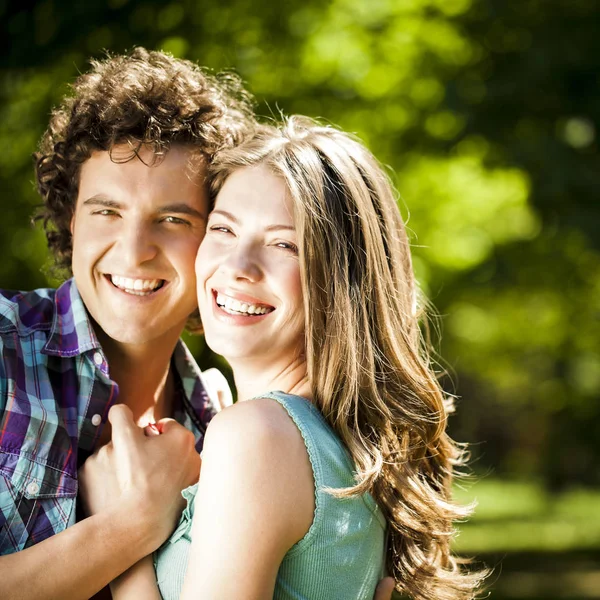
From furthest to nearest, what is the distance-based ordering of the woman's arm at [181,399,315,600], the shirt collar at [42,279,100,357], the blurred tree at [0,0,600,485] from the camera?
1. the blurred tree at [0,0,600,485]
2. the shirt collar at [42,279,100,357]
3. the woman's arm at [181,399,315,600]

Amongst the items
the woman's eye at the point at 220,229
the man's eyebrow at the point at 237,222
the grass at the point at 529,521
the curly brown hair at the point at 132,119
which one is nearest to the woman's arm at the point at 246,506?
the man's eyebrow at the point at 237,222

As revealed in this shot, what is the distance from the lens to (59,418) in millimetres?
2986

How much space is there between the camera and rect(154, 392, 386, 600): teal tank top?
247 cm

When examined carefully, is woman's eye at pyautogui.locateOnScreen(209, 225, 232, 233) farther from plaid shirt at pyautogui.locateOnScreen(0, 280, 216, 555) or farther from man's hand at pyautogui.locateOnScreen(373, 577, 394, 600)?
man's hand at pyautogui.locateOnScreen(373, 577, 394, 600)

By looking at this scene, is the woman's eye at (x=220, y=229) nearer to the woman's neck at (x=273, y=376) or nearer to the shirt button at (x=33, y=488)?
the woman's neck at (x=273, y=376)

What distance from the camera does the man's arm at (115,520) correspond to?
8.56ft

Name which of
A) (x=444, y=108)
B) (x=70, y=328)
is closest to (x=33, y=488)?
(x=70, y=328)

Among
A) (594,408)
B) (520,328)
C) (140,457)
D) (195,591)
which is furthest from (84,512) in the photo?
(520,328)

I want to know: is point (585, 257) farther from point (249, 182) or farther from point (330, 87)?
point (249, 182)

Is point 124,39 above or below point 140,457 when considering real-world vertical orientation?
above

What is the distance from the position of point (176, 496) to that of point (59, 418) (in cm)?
50

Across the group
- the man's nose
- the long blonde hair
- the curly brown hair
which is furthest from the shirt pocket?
the curly brown hair

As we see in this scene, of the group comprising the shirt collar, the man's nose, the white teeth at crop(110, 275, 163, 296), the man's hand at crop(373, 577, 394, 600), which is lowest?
the man's hand at crop(373, 577, 394, 600)

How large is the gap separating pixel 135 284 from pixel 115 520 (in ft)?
2.96
